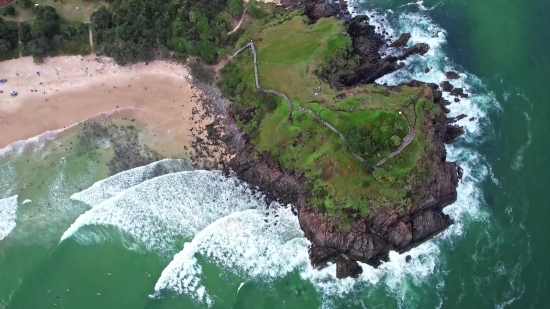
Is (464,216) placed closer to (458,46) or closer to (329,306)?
(329,306)

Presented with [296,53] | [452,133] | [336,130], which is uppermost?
[296,53]

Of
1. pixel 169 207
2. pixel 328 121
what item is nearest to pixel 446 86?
pixel 328 121

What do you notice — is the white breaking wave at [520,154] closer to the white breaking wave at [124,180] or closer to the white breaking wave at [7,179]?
the white breaking wave at [124,180]

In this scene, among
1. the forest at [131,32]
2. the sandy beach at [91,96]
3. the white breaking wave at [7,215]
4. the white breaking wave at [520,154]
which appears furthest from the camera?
the forest at [131,32]

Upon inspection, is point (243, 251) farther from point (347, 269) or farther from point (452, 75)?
point (452, 75)

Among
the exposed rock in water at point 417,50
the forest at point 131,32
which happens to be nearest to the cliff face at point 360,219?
the exposed rock in water at point 417,50

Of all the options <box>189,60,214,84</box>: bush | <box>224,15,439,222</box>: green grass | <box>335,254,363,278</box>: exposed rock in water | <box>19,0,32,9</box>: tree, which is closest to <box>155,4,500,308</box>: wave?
<box>335,254,363,278</box>: exposed rock in water
